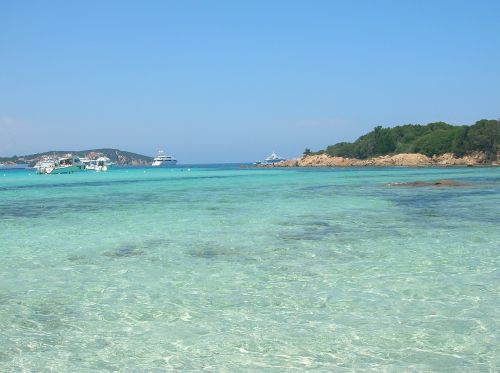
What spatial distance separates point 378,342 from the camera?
770cm

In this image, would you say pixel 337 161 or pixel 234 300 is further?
pixel 337 161

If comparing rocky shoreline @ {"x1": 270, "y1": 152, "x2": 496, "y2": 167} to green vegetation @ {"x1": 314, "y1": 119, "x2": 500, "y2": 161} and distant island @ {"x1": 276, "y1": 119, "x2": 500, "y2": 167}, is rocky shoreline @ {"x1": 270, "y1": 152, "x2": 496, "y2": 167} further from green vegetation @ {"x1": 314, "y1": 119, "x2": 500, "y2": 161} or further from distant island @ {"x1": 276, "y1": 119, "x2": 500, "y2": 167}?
green vegetation @ {"x1": 314, "y1": 119, "x2": 500, "y2": 161}

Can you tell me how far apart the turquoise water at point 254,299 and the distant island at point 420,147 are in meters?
124

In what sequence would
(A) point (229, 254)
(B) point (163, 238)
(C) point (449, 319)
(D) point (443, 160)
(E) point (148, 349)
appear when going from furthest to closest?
(D) point (443, 160) < (B) point (163, 238) < (A) point (229, 254) < (C) point (449, 319) < (E) point (148, 349)

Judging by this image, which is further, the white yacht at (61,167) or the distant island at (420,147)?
the white yacht at (61,167)

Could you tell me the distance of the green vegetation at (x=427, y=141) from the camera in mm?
131125

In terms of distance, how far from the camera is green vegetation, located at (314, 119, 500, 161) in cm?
13112

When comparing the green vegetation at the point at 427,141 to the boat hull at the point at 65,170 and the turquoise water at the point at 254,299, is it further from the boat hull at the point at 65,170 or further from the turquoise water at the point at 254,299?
the turquoise water at the point at 254,299

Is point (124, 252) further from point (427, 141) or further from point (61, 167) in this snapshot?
point (427, 141)

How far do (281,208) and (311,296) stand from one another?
19992 mm

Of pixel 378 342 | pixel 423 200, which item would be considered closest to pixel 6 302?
pixel 378 342

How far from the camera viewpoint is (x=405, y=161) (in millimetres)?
149000

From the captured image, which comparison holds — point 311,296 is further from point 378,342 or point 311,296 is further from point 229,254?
point 229,254

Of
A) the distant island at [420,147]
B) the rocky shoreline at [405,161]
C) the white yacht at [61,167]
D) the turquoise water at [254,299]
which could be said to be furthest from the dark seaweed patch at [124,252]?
the distant island at [420,147]
